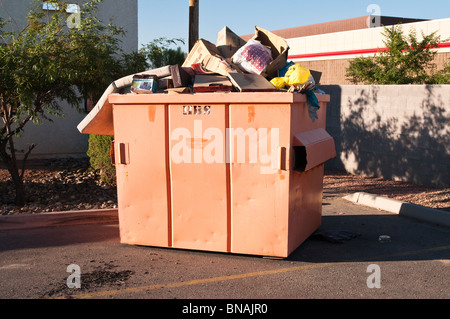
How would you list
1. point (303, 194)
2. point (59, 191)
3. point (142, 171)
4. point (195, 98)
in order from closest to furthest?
point (195, 98)
point (142, 171)
point (303, 194)
point (59, 191)

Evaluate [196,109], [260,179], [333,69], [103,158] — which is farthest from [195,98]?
[333,69]

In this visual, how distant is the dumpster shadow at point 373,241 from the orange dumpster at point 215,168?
0.45 metres

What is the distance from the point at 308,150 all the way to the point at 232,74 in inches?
43.4

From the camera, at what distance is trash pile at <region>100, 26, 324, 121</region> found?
204 inches

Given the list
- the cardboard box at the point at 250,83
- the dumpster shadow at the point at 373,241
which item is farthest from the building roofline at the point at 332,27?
the cardboard box at the point at 250,83

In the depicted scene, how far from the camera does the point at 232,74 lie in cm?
524

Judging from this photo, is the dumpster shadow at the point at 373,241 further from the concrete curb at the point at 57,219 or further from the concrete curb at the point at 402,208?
the concrete curb at the point at 57,219

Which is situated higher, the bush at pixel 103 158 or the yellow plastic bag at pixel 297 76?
the yellow plastic bag at pixel 297 76

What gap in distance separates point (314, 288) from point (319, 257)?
917mm

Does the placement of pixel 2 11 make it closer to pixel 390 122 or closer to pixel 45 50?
pixel 45 50

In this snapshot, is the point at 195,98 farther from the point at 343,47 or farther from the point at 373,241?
the point at 343,47

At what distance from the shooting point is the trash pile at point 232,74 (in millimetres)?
5191

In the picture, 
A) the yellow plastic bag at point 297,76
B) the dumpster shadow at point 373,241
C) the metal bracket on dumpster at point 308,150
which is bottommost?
the dumpster shadow at point 373,241

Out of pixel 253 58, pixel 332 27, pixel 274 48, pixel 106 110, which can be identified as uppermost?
pixel 332 27
